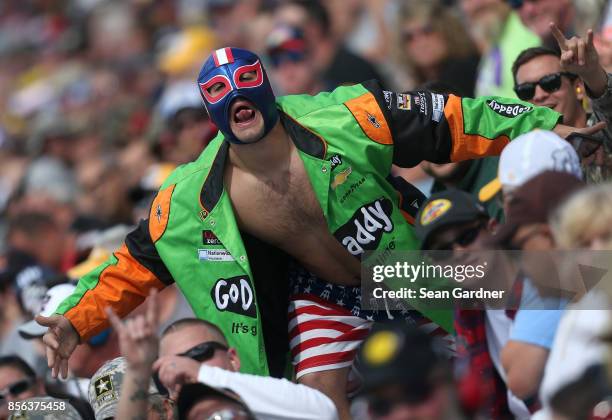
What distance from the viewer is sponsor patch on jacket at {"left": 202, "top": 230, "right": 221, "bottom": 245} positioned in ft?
20.7

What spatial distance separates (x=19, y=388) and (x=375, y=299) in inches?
74.2

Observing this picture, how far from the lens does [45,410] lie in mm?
5879

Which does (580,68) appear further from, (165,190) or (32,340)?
(32,340)

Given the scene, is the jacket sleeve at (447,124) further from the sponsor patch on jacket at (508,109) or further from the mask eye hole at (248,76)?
the mask eye hole at (248,76)

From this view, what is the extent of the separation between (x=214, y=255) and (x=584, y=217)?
2609 mm

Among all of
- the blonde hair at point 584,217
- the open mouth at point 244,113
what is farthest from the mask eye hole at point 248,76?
the blonde hair at point 584,217

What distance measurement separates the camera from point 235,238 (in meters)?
6.25

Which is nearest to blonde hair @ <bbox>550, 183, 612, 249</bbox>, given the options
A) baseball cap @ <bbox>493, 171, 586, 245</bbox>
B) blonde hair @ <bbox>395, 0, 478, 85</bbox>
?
baseball cap @ <bbox>493, 171, 586, 245</bbox>

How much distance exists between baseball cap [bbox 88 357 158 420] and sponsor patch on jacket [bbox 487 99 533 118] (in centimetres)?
206

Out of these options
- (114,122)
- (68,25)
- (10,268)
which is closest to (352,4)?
(114,122)

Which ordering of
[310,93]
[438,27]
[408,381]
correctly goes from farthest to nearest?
[310,93], [438,27], [408,381]

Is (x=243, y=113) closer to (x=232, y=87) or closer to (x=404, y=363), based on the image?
(x=232, y=87)

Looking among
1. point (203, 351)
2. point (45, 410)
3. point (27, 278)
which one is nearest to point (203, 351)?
point (203, 351)

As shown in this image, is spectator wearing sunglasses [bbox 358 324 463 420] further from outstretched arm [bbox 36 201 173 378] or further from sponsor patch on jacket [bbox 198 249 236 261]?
outstretched arm [bbox 36 201 173 378]
